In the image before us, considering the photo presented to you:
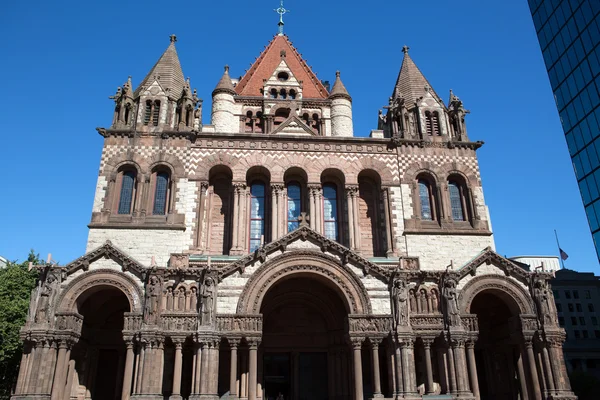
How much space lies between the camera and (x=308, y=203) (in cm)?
2811

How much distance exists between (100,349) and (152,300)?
19.2 feet

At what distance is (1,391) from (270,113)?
1045 inches

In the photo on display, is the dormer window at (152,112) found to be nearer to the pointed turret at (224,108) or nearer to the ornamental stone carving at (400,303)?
the pointed turret at (224,108)

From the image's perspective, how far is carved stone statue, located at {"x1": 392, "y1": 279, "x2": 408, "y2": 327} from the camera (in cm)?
2158

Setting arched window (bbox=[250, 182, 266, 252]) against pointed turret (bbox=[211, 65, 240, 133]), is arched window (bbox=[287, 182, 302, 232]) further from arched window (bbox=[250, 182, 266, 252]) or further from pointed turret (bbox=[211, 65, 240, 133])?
pointed turret (bbox=[211, 65, 240, 133])

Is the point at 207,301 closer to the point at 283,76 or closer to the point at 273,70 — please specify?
the point at 283,76

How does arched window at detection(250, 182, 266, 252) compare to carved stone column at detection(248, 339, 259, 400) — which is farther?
arched window at detection(250, 182, 266, 252)

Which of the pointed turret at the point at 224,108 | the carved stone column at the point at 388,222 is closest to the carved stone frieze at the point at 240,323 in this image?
the carved stone column at the point at 388,222

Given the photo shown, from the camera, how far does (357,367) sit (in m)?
21.0

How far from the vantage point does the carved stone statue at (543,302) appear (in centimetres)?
2252

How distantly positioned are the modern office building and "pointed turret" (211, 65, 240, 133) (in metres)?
52.1

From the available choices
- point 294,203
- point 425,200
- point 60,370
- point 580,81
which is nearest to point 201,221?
point 294,203

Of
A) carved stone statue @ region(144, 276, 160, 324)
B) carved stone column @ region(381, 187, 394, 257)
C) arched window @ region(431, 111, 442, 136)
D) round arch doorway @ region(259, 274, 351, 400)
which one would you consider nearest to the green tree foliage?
carved stone statue @ region(144, 276, 160, 324)

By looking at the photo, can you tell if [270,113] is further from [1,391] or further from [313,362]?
[1,391]
